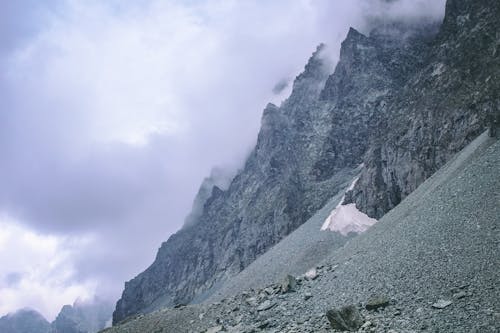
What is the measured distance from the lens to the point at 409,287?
81.1 feet

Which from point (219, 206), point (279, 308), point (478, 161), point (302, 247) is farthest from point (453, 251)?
point (219, 206)

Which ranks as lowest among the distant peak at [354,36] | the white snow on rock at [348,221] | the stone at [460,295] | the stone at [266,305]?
the stone at [460,295]

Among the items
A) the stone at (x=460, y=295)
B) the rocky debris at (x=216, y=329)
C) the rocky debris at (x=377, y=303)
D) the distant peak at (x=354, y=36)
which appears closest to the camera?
the stone at (x=460, y=295)

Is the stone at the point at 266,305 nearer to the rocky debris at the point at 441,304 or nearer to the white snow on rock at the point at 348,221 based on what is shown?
the rocky debris at the point at 441,304

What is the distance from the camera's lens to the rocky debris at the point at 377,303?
925 inches

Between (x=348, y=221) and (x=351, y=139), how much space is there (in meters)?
59.9

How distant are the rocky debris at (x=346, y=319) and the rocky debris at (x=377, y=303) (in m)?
1.25

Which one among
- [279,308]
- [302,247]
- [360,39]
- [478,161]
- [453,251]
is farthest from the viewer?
[360,39]

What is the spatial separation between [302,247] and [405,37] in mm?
92067

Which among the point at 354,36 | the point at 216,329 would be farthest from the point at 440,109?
the point at 354,36

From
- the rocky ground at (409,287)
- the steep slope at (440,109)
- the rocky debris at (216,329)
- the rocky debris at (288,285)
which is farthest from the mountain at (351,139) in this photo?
the rocky debris at (216,329)

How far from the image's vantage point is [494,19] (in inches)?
2739

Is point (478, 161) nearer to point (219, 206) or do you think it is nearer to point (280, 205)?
point (280, 205)

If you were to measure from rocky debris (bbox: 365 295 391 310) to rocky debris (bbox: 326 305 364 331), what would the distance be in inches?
49.0
